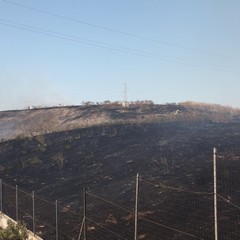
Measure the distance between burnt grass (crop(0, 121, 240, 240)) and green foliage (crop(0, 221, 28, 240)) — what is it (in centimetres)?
73

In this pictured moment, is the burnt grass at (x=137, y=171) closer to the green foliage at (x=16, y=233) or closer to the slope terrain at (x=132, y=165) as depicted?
the slope terrain at (x=132, y=165)

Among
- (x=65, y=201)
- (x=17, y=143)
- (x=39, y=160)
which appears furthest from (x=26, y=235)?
(x=17, y=143)

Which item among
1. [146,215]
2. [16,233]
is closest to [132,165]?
[146,215]

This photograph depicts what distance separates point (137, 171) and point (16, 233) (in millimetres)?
7721

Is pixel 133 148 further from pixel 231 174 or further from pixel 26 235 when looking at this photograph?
pixel 26 235

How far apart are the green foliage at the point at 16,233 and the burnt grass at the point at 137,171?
2.39 feet

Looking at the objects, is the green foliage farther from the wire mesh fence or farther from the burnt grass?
the burnt grass

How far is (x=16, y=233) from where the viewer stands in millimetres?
13398

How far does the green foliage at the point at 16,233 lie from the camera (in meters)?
13.1

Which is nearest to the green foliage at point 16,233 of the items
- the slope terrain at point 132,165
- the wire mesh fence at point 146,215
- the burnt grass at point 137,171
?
the wire mesh fence at point 146,215

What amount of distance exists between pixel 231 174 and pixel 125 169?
623cm

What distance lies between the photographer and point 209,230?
11242 mm

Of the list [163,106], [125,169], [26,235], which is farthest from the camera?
[163,106]

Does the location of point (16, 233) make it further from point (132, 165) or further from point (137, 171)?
point (132, 165)
